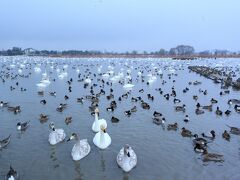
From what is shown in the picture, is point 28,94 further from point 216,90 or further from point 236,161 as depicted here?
point 236,161

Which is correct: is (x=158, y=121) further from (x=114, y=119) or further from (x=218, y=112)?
(x=218, y=112)

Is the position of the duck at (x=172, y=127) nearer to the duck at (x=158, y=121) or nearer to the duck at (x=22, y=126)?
the duck at (x=158, y=121)

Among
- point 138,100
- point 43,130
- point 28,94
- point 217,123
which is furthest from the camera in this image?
point 28,94

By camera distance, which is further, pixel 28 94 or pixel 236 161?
pixel 28 94

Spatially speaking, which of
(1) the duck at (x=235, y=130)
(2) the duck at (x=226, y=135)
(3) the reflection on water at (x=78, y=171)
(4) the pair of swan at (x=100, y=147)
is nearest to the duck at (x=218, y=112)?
(1) the duck at (x=235, y=130)

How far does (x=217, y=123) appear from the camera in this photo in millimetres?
23188

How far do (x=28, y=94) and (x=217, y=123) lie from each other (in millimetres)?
19301

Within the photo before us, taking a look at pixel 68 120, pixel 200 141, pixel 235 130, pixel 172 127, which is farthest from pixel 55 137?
pixel 235 130

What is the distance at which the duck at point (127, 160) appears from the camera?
15129 mm

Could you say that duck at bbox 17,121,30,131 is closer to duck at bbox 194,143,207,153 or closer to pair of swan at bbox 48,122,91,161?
pair of swan at bbox 48,122,91,161

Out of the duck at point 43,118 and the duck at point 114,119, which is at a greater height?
the duck at point 114,119

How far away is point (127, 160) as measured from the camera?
600 inches

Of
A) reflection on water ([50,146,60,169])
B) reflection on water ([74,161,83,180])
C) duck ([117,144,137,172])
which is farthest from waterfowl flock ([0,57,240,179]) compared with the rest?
reflection on water ([50,146,60,169])

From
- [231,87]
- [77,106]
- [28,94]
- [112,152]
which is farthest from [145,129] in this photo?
[231,87]
